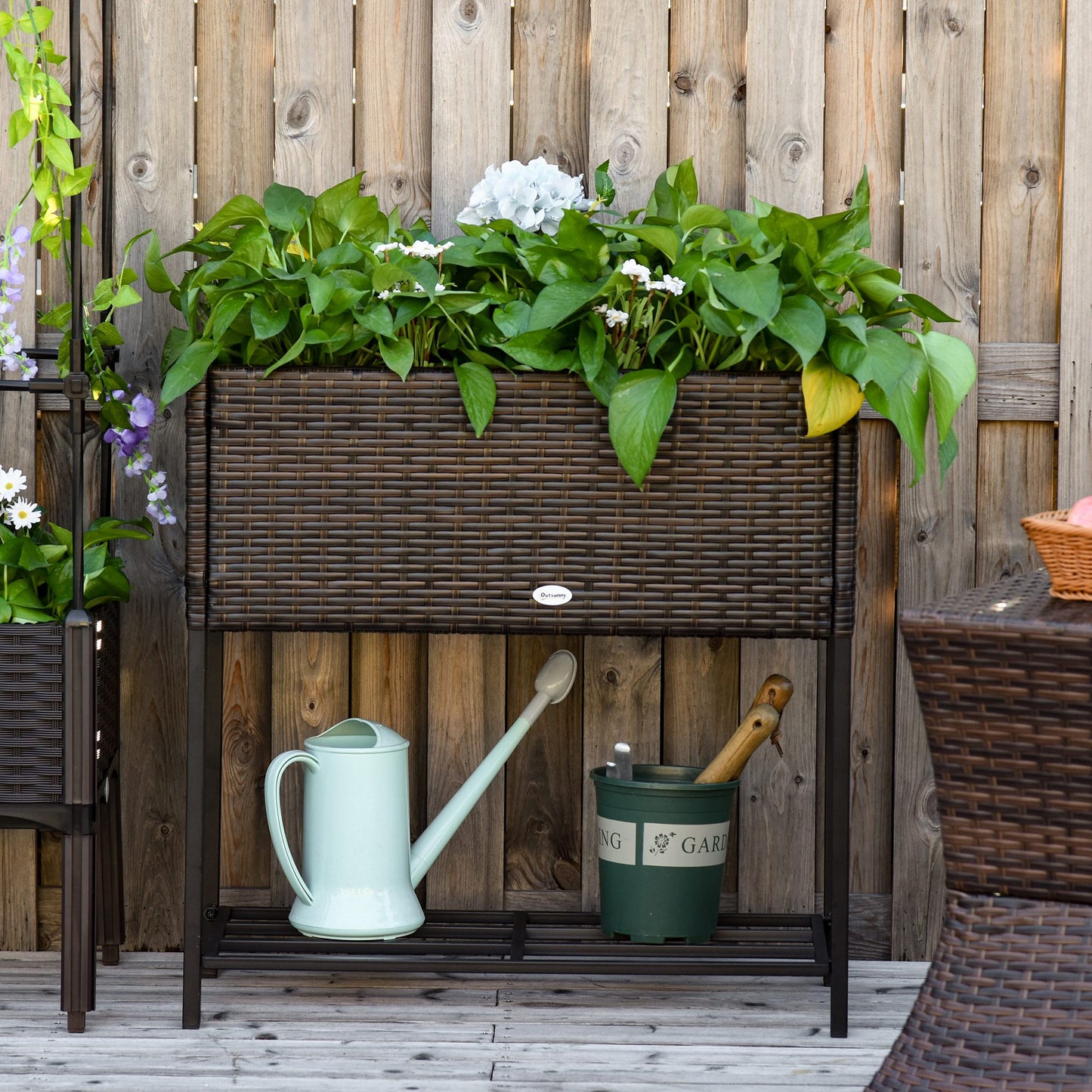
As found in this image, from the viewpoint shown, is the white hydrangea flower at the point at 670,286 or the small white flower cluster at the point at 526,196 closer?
the white hydrangea flower at the point at 670,286

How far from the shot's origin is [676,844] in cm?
168

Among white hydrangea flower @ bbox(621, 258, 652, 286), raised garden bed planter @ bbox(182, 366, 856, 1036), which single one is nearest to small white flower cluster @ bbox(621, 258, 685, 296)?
white hydrangea flower @ bbox(621, 258, 652, 286)

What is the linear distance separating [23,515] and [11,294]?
0.96 ft

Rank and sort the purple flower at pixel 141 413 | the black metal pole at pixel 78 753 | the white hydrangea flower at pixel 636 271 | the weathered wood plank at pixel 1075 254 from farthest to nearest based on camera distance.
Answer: the weathered wood plank at pixel 1075 254
the purple flower at pixel 141 413
the black metal pole at pixel 78 753
the white hydrangea flower at pixel 636 271

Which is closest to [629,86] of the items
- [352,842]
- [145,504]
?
[145,504]

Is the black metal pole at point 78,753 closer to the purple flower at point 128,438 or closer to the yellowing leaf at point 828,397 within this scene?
the purple flower at point 128,438

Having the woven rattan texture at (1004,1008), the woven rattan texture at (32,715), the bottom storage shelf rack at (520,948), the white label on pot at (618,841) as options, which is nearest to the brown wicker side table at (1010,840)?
the woven rattan texture at (1004,1008)

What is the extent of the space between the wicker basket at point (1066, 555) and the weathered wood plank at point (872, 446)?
2.32 ft

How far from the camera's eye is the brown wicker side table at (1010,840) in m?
1.07

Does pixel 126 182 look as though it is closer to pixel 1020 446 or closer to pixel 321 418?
pixel 321 418

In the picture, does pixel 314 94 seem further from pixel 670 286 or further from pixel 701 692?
pixel 701 692

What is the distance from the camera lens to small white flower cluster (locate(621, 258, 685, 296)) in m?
1.42

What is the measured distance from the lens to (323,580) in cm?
152

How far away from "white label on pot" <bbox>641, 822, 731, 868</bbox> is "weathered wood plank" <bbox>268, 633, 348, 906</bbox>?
53 cm
